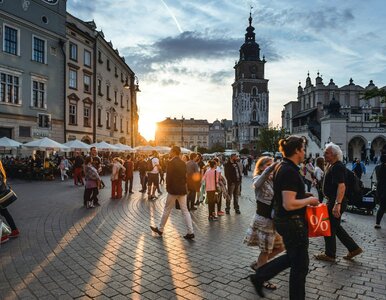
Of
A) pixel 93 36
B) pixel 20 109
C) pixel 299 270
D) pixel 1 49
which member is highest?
pixel 93 36

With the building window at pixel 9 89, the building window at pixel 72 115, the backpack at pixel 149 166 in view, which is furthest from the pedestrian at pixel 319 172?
the building window at pixel 72 115

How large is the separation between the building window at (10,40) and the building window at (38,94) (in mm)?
2913

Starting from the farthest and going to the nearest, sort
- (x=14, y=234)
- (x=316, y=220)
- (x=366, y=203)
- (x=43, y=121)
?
(x=43, y=121), (x=366, y=203), (x=14, y=234), (x=316, y=220)

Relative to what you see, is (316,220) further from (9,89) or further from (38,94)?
(38,94)

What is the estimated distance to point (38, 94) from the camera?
28.8m

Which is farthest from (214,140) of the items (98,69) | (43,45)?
(43,45)

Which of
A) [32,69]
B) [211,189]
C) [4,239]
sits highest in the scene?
[32,69]

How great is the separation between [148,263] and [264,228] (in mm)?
2227

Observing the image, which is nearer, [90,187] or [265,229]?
[265,229]

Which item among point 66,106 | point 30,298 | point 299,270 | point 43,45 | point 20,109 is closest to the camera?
point 299,270

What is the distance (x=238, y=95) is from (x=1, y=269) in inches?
4353

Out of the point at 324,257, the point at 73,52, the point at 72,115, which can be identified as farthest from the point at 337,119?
the point at 324,257

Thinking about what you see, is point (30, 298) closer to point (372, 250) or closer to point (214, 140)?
point (372, 250)

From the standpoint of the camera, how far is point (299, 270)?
12.4 ft
